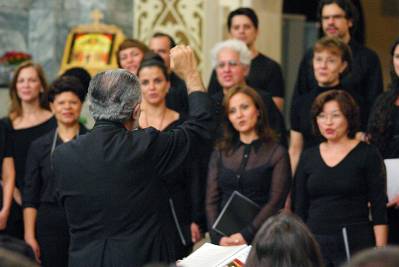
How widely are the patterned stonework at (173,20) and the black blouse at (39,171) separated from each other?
10.5 ft

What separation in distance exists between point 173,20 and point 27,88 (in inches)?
109

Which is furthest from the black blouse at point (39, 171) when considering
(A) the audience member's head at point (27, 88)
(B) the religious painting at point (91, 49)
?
(B) the religious painting at point (91, 49)

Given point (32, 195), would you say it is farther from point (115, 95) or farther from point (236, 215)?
point (115, 95)

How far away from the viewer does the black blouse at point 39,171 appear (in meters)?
7.96

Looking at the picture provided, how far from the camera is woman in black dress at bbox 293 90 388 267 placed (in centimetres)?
692

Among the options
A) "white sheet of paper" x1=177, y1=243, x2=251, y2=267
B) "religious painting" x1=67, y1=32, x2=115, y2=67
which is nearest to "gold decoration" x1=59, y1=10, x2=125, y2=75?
"religious painting" x1=67, y1=32, x2=115, y2=67

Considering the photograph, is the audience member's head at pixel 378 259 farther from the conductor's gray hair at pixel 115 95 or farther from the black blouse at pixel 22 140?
the black blouse at pixel 22 140

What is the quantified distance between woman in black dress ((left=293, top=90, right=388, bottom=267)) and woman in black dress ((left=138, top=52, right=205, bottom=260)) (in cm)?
99

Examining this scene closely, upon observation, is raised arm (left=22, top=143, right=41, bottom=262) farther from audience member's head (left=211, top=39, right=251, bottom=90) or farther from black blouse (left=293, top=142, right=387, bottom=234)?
black blouse (left=293, top=142, right=387, bottom=234)

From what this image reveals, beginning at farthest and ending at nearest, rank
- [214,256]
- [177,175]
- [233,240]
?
[177,175], [233,240], [214,256]

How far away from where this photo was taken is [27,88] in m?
→ 8.70

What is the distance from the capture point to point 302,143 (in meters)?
8.14

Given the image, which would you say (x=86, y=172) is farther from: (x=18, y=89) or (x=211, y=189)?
(x=18, y=89)

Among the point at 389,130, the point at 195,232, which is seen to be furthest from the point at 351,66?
the point at 195,232
